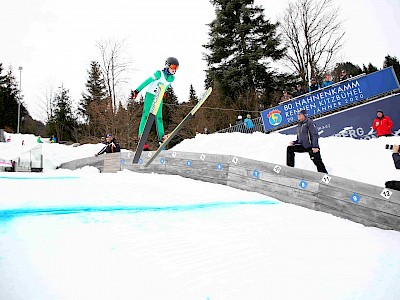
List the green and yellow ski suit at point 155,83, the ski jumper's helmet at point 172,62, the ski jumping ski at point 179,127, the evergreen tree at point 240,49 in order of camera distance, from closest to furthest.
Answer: the ski jumping ski at point 179,127 → the ski jumper's helmet at point 172,62 → the green and yellow ski suit at point 155,83 → the evergreen tree at point 240,49

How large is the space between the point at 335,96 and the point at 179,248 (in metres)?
9.81

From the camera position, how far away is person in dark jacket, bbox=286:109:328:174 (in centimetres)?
555

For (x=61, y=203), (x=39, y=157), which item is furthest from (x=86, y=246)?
(x=39, y=157)

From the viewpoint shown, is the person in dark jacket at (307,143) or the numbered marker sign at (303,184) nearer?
the numbered marker sign at (303,184)

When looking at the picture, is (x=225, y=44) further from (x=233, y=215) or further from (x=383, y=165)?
(x=233, y=215)

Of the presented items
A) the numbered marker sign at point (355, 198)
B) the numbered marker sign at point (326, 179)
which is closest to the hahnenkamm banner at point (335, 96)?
the numbered marker sign at point (326, 179)

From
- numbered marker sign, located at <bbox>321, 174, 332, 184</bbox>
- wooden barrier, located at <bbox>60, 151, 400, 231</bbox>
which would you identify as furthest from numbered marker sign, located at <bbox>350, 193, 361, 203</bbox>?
numbered marker sign, located at <bbox>321, 174, 332, 184</bbox>

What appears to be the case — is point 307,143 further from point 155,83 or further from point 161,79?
point 155,83

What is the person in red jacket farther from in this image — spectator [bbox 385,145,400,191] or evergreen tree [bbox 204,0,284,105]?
evergreen tree [bbox 204,0,284,105]

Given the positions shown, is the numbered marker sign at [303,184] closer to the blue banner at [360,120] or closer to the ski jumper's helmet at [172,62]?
the ski jumper's helmet at [172,62]

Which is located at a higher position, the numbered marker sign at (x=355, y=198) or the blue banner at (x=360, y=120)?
the blue banner at (x=360, y=120)

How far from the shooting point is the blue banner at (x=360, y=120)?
392 inches

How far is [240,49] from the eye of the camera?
2339cm

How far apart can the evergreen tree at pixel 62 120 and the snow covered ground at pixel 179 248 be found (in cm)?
3329
